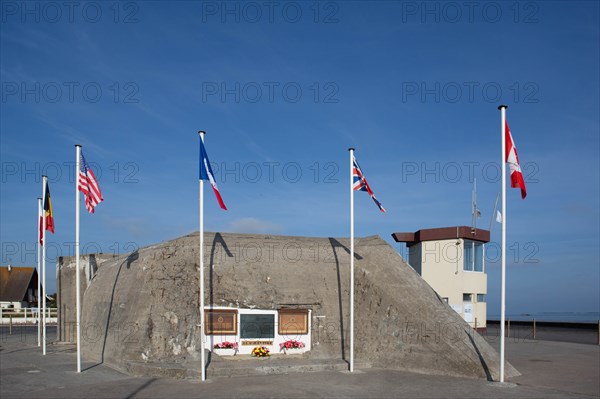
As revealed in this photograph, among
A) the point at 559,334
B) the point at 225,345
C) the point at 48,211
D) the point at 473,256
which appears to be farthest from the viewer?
the point at 559,334

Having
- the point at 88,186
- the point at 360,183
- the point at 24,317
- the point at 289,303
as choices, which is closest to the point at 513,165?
the point at 360,183

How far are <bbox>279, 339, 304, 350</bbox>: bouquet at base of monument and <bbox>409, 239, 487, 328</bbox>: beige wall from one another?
599 inches

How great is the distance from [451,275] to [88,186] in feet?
74.2

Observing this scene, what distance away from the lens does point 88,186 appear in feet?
59.6

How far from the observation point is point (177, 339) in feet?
61.3

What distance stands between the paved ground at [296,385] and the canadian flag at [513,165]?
5.94 m

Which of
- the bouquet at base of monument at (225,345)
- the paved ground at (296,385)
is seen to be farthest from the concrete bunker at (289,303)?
the paved ground at (296,385)

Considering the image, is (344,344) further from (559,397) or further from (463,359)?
(559,397)

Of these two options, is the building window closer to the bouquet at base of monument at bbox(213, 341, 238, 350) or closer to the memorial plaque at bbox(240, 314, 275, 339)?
the memorial plaque at bbox(240, 314, 275, 339)

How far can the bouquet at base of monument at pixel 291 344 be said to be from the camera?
65.8 ft

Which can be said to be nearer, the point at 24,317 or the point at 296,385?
the point at 296,385

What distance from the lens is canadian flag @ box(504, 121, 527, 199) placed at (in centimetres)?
1714

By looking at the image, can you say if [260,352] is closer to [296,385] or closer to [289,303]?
[289,303]

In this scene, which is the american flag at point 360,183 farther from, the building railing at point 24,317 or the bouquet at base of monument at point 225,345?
the building railing at point 24,317
